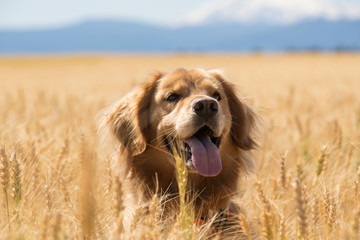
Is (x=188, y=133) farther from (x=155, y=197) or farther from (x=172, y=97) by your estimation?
(x=155, y=197)

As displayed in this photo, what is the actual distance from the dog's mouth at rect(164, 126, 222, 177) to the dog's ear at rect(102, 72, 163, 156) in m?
0.25

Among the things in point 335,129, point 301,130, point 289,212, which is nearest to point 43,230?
point 289,212

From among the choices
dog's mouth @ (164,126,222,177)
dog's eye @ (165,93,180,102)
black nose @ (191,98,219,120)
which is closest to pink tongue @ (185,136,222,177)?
dog's mouth @ (164,126,222,177)

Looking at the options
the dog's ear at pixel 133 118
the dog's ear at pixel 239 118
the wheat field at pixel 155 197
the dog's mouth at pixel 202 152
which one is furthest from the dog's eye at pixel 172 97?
the wheat field at pixel 155 197

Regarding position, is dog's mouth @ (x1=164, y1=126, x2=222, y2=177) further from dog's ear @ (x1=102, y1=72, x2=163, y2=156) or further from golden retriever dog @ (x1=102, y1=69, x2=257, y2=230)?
dog's ear @ (x1=102, y1=72, x2=163, y2=156)

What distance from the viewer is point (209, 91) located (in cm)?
321

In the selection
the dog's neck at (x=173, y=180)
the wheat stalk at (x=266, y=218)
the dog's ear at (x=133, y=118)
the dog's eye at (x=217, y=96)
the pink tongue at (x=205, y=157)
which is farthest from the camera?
the dog's eye at (x=217, y=96)

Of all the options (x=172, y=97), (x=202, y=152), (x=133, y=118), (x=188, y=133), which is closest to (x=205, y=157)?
(x=202, y=152)

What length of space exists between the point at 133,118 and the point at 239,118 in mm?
852

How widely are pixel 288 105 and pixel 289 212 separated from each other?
397 cm

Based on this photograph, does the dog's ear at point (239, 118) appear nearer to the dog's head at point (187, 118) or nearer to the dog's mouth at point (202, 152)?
the dog's head at point (187, 118)

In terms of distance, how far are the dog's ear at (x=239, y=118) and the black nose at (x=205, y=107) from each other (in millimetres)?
526

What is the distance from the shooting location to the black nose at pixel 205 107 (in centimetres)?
276

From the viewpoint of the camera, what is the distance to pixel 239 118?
341 centimetres
